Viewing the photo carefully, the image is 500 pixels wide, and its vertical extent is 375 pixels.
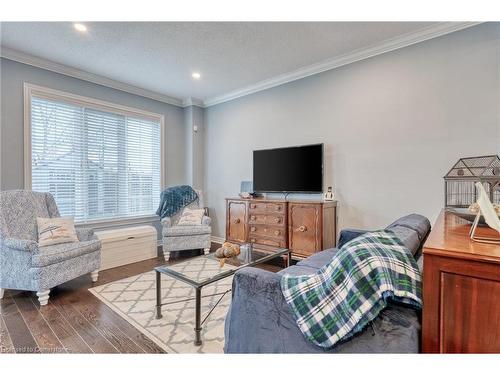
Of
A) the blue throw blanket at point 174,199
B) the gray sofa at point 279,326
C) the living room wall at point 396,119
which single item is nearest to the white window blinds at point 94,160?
the blue throw blanket at point 174,199

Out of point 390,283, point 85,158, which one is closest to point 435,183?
point 390,283

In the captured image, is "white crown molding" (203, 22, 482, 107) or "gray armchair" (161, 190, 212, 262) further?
"gray armchair" (161, 190, 212, 262)

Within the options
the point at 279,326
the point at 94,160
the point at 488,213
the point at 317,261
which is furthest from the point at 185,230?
the point at 488,213

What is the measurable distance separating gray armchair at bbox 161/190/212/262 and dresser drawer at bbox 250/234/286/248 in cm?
73

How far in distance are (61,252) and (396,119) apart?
383 centimetres

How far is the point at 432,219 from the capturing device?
108 inches

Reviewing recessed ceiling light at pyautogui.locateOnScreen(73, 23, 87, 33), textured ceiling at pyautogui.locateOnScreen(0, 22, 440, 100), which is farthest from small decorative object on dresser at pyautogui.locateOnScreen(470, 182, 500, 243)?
recessed ceiling light at pyautogui.locateOnScreen(73, 23, 87, 33)

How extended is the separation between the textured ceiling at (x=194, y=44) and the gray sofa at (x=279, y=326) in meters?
2.32

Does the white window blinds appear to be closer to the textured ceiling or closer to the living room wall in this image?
the textured ceiling

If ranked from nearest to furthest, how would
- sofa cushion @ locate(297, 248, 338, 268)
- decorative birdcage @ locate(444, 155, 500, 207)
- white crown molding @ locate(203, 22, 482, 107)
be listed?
sofa cushion @ locate(297, 248, 338, 268) < decorative birdcage @ locate(444, 155, 500, 207) < white crown molding @ locate(203, 22, 482, 107)

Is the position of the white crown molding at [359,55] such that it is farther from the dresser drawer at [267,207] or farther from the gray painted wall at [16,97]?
the gray painted wall at [16,97]

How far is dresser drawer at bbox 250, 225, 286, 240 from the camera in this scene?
347cm

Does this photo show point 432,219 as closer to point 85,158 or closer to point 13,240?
point 13,240
